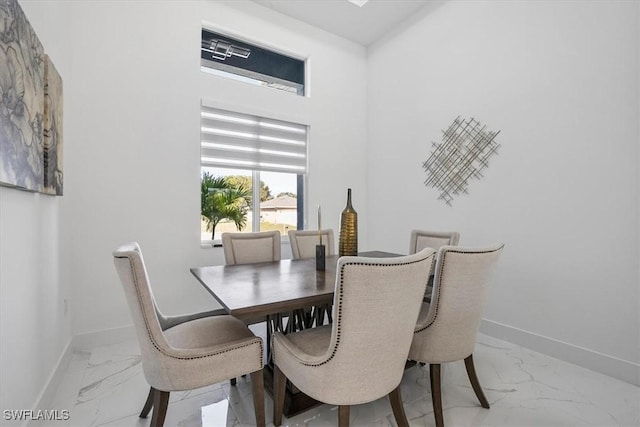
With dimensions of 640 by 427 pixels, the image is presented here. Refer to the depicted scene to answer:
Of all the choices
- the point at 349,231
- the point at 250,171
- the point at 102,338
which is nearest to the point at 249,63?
the point at 250,171

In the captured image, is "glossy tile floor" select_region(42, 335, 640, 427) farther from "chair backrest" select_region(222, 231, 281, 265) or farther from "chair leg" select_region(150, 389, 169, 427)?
"chair backrest" select_region(222, 231, 281, 265)

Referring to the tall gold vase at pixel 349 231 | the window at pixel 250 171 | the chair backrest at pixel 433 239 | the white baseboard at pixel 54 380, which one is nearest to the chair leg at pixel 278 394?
the tall gold vase at pixel 349 231

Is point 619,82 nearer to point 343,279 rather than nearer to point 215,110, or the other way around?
point 343,279

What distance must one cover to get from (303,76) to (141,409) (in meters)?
3.64

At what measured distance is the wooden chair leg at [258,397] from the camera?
1.38 meters

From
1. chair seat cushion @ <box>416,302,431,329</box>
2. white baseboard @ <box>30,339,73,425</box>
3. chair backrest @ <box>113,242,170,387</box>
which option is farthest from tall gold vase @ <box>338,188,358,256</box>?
white baseboard @ <box>30,339,73,425</box>

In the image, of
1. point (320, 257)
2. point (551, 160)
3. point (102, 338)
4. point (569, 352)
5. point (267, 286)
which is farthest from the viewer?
point (102, 338)

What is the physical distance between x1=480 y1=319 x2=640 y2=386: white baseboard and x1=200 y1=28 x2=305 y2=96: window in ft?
11.1

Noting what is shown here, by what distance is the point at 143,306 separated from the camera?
3.92 ft

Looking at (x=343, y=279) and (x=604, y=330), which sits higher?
(x=343, y=279)

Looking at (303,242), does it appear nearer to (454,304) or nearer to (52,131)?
(454,304)

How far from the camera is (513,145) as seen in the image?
8.50 ft

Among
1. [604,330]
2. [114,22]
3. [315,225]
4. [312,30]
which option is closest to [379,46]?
[312,30]

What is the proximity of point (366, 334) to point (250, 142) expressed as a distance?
2.68 metres
